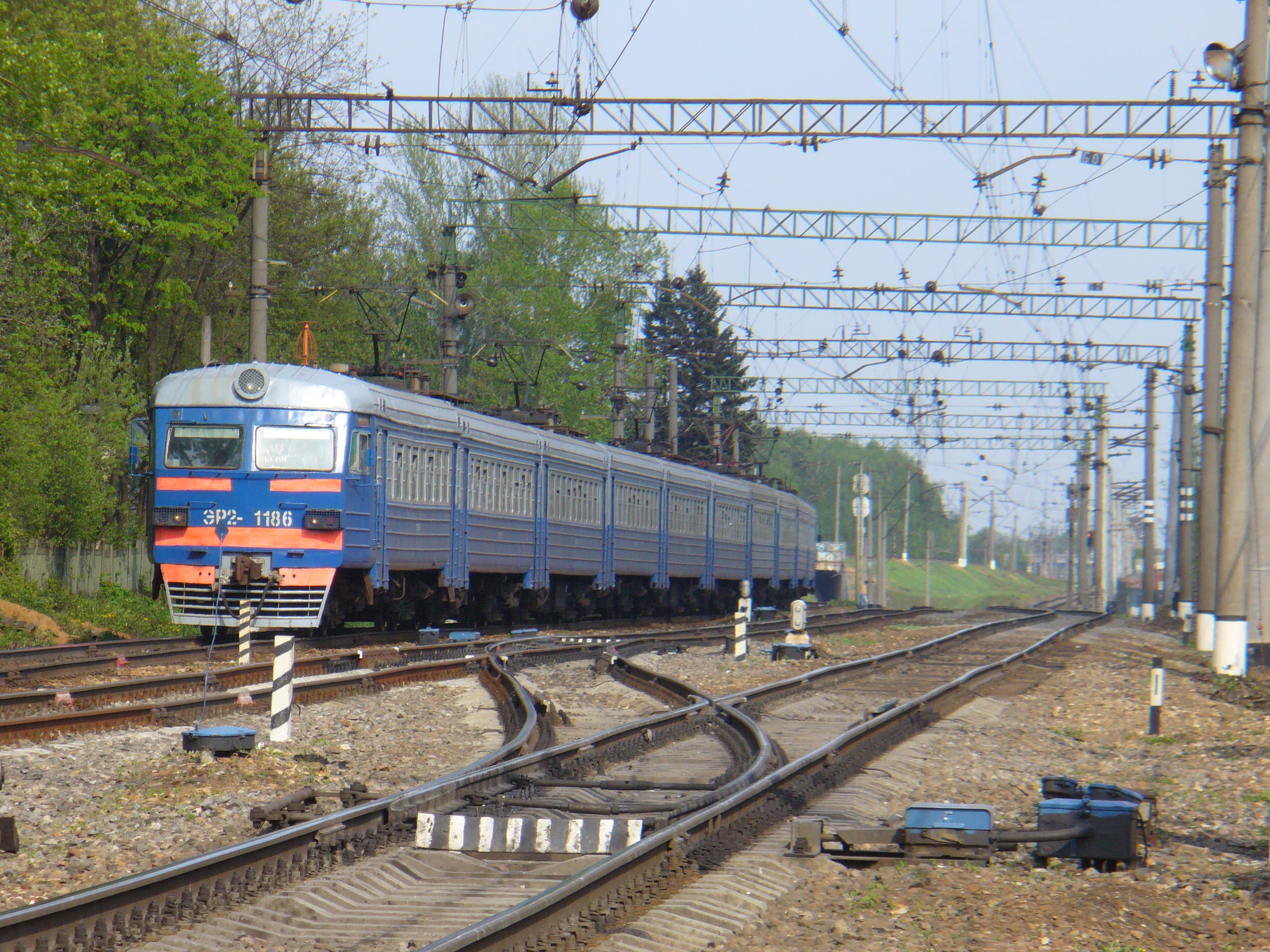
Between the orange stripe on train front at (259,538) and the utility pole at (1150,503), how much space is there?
3417 cm

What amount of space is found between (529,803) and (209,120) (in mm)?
27190

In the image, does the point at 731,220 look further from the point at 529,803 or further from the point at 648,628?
the point at 529,803

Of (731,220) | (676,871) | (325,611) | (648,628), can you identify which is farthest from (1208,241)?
(676,871)

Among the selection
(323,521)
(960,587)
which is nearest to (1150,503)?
(323,521)

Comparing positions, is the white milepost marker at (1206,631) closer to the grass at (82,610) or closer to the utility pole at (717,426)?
the utility pole at (717,426)

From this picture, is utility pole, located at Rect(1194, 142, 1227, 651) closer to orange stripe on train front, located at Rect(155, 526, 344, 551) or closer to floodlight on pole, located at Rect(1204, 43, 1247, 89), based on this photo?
floodlight on pole, located at Rect(1204, 43, 1247, 89)

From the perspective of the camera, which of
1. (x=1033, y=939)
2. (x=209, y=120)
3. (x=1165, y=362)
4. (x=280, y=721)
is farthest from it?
(x=1165, y=362)

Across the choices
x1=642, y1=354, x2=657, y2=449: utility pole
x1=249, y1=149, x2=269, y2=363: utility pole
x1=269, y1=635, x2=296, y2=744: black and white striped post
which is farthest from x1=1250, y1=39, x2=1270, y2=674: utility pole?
x1=642, y1=354, x2=657, y2=449: utility pole

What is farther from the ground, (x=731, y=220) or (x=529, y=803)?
(x=731, y=220)

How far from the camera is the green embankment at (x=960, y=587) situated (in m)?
96.6

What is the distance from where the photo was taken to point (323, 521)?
58.9ft

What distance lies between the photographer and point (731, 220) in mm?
31250

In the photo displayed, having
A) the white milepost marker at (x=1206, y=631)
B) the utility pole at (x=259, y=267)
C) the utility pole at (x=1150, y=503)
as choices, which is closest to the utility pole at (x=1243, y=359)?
the white milepost marker at (x=1206, y=631)

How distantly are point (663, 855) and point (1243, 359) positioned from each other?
49.5 feet
